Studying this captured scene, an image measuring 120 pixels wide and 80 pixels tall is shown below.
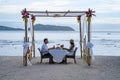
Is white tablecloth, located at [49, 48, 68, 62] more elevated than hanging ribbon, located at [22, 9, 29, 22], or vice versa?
hanging ribbon, located at [22, 9, 29, 22]

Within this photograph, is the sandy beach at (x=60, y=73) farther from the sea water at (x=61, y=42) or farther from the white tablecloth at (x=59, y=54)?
the sea water at (x=61, y=42)

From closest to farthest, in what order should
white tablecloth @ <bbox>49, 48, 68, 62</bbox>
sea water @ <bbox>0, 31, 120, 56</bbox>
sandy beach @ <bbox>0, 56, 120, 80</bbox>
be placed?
sandy beach @ <bbox>0, 56, 120, 80</bbox>, white tablecloth @ <bbox>49, 48, 68, 62</bbox>, sea water @ <bbox>0, 31, 120, 56</bbox>

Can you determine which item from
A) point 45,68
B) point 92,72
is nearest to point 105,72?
point 92,72

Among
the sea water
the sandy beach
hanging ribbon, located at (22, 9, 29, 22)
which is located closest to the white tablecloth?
the sandy beach

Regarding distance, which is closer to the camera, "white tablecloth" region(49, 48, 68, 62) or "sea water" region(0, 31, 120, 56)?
"white tablecloth" region(49, 48, 68, 62)

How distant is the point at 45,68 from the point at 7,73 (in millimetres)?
2192

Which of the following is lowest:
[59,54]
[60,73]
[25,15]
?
[60,73]

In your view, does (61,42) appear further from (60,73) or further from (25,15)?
(60,73)

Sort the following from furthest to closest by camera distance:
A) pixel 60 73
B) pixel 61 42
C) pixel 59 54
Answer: pixel 61 42
pixel 59 54
pixel 60 73

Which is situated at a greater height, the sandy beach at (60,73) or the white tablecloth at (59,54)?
the white tablecloth at (59,54)

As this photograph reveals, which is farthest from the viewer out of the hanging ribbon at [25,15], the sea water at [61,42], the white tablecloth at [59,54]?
the sea water at [61,42]

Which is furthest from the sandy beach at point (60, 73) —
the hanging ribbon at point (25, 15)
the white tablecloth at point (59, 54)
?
the hanging ribbon at point (25, 15)

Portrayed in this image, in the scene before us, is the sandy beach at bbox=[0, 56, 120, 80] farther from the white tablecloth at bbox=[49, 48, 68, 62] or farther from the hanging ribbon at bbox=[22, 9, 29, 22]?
the hanging ribbon at bbox=[22, 9, 29, 22]

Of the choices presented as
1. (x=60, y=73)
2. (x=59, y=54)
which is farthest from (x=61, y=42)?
(x=60, y=73)
